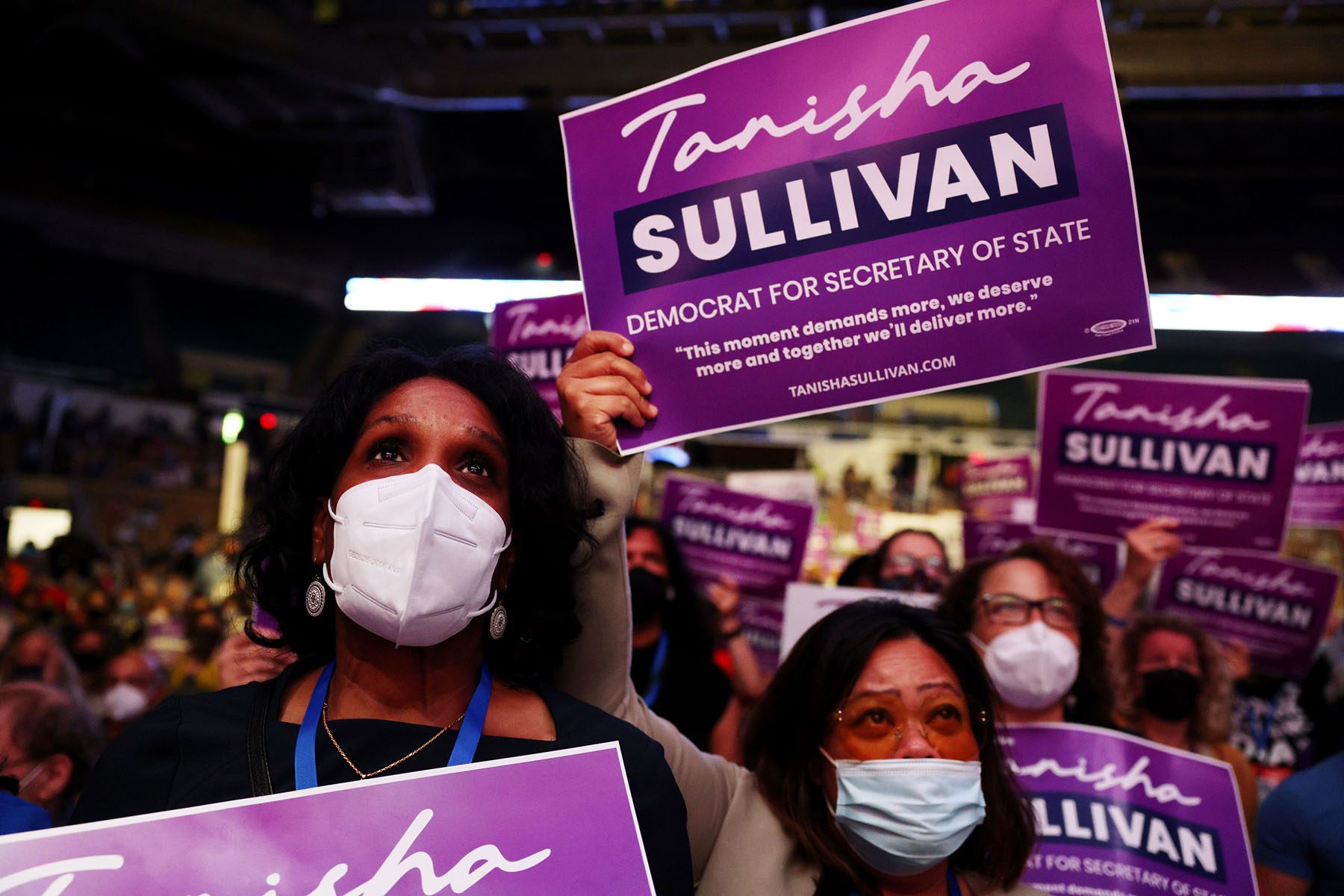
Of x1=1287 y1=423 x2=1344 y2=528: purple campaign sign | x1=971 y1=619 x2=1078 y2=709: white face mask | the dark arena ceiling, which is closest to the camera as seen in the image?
x1=971 y1=619 x2=1078 y2=709: white face mask

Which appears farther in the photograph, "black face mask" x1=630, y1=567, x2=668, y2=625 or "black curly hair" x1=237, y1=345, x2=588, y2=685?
"black face mask" x1=630, y1=567, x2=668, y2=625

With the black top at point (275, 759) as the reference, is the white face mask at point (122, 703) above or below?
below

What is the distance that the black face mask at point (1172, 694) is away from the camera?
135 inches

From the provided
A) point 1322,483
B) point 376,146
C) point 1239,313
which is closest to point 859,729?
point 1322,483

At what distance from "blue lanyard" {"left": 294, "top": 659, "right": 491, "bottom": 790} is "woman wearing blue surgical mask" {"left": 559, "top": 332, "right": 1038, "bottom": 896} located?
0.26 m

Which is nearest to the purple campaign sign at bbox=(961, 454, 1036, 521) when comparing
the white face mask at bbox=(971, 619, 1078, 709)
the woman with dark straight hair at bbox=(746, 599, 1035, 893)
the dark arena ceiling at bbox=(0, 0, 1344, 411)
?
the dark arena ceiling at bbox=(0, 0, 1344, 411)

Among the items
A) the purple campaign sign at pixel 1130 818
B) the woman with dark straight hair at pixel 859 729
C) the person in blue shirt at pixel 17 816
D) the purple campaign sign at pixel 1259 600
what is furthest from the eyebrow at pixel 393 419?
the purple campaign sign at pixel 1259 600

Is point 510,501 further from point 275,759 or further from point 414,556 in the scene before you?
point 275,759

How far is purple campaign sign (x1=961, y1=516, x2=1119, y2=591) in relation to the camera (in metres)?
4.55

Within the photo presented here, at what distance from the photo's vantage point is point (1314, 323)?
39.0 feet

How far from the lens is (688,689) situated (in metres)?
3.44

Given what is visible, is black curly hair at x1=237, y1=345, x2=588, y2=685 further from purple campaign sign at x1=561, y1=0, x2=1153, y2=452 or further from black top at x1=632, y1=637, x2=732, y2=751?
black top at x1=632, y1=637, x2=732, y2=751

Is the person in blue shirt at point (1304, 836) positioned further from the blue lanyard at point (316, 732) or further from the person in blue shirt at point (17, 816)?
the person in blue shirt at point (17, 816)

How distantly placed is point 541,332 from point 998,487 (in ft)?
12.9
